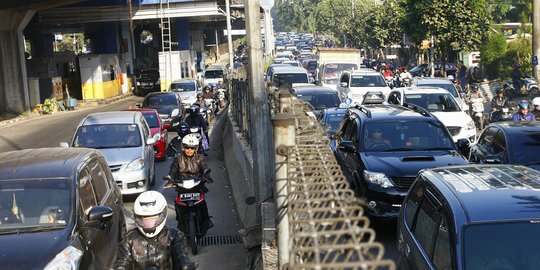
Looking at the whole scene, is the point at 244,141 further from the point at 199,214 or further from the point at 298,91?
the point at 298,91

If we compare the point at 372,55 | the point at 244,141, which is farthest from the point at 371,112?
the point at 372,55

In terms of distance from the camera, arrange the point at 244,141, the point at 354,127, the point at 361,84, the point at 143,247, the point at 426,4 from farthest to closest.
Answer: the point at 426,4, the point at 361,84, the point at 244,141, the point at 354,127, the point at 143,247

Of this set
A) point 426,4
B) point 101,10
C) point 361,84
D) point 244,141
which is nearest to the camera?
point 244,141

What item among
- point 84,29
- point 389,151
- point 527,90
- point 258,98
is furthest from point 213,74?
point 258,98

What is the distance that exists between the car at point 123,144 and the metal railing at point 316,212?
7.90m

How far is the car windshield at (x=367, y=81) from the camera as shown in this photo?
91.6 feet

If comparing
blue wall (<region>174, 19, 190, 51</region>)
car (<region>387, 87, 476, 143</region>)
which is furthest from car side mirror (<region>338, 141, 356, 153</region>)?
blue wall (<region>174, 19, 190, 51</region>)

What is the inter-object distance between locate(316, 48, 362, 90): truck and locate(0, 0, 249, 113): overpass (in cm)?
1131

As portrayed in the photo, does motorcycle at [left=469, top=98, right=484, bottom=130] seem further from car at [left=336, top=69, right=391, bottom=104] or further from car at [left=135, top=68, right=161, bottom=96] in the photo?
car at [left=135, top=68, right=161, bottom=96]

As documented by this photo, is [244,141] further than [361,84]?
No

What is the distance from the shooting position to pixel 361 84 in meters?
27.8

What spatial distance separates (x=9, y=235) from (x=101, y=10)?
139ft

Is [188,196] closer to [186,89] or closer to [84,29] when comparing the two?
[186,89]

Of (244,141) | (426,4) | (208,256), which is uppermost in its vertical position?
(426,4)
